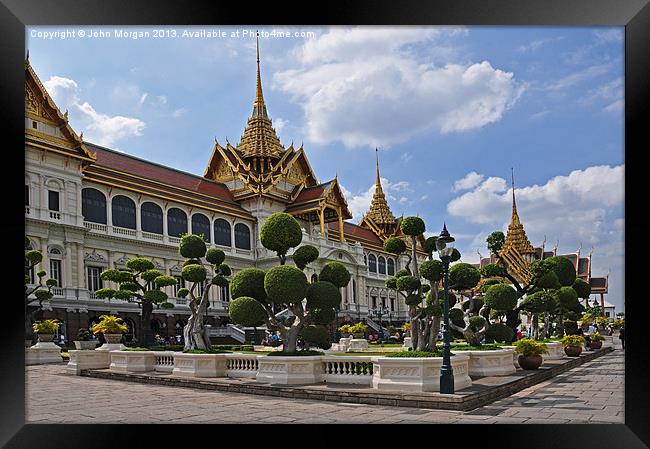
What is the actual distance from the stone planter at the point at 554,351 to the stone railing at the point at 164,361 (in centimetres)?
1184

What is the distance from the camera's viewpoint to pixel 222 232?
4141 cm

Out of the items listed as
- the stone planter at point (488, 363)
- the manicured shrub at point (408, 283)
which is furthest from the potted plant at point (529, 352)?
the manicured shrub at point (408, 283)

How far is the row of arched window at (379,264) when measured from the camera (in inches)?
2179

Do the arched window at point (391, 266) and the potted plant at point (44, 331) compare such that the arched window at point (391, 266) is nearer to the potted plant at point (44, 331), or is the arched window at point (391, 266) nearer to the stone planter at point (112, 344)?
the potted plant at point (44, 331)

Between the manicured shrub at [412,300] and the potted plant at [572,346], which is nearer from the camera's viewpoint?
the manicured shrub at [412,300]

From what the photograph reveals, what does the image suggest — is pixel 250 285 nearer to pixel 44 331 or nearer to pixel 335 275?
pixel 335 275

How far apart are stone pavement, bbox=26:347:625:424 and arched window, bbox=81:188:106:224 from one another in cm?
1987

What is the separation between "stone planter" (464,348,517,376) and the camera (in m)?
13.6

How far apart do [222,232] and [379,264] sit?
778 inches

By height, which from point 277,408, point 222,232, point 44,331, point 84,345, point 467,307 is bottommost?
point 84,345

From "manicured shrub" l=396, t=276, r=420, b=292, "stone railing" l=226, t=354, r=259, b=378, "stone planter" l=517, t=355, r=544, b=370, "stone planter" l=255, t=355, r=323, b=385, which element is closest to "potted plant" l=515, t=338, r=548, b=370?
"stone planter" l=517, t=355, r=544, b=370
